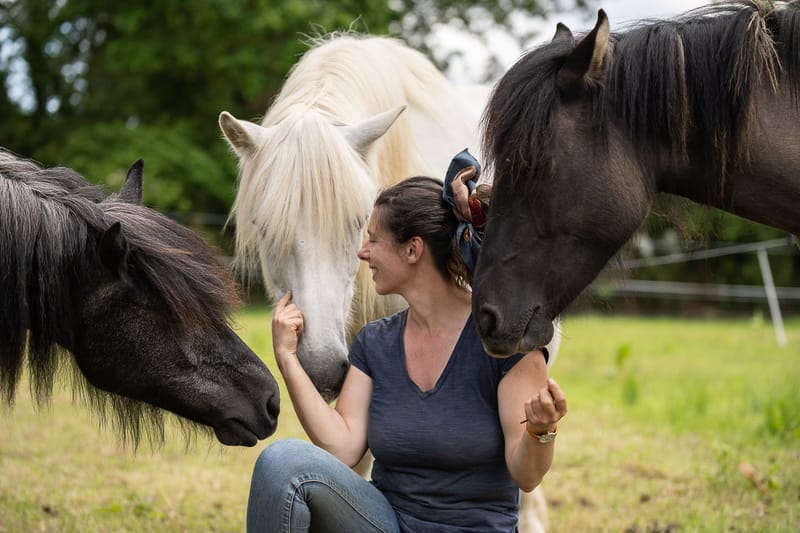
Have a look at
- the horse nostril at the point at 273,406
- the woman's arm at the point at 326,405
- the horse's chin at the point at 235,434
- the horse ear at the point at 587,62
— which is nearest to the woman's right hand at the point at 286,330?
the woman's arm at the point at 326,405

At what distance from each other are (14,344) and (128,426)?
0.57 meters

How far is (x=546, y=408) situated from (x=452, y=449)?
0.48 m

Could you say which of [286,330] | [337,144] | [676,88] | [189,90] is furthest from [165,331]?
[189,90]

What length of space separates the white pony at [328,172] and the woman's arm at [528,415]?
0.66 metres

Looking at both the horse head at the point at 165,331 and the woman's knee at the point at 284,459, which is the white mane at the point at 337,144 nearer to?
the horse head at the point at 165,331

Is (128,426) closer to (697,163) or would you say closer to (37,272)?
(37,272)

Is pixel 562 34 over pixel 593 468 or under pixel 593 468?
over

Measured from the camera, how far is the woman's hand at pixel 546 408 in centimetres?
215

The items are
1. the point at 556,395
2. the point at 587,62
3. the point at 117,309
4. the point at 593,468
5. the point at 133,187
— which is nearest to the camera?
the point at 556,395

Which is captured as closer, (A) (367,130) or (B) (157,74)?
(A) (367,130)

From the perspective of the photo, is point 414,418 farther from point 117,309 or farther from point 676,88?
point 676,88

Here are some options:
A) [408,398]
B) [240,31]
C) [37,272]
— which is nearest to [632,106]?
[408,398]

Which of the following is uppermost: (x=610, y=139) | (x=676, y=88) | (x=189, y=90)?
(x=676, y=88)

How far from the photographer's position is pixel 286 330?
284cm
